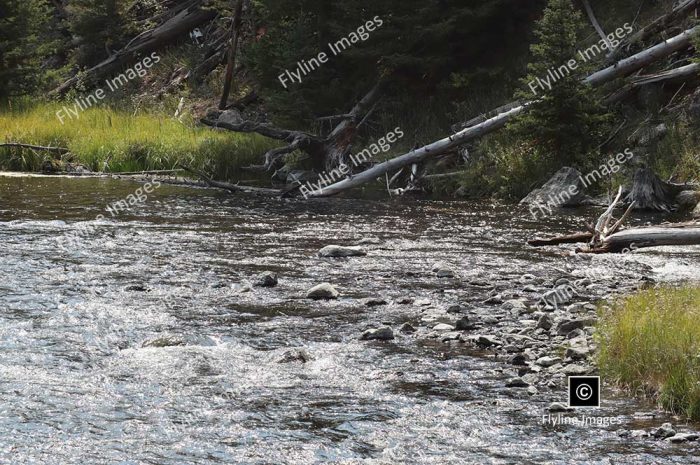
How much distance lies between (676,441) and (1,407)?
176 inches

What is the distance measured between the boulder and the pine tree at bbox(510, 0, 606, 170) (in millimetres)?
450

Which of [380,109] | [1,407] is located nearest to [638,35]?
[380,109]

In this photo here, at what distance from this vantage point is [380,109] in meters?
23.8

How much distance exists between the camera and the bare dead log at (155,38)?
112 ft

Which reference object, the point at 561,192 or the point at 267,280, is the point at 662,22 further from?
the point at 267,280

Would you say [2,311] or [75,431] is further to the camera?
[2,311]

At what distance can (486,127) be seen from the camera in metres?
19.3

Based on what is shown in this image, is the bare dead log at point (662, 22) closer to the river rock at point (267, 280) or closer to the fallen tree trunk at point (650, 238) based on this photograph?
the fallen tree trunk at point (650, 238)

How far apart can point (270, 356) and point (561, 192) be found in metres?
11.1

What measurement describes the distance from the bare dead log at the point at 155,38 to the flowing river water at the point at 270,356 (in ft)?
67.7

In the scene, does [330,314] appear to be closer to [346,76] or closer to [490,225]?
[490,225]

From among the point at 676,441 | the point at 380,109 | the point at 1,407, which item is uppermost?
the point at 380,109

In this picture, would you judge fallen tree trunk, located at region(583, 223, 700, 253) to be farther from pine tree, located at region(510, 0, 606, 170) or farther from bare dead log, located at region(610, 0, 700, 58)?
bare dead log, located at region(610, 0, 700, 58)

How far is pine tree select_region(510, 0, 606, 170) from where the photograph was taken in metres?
17.4
